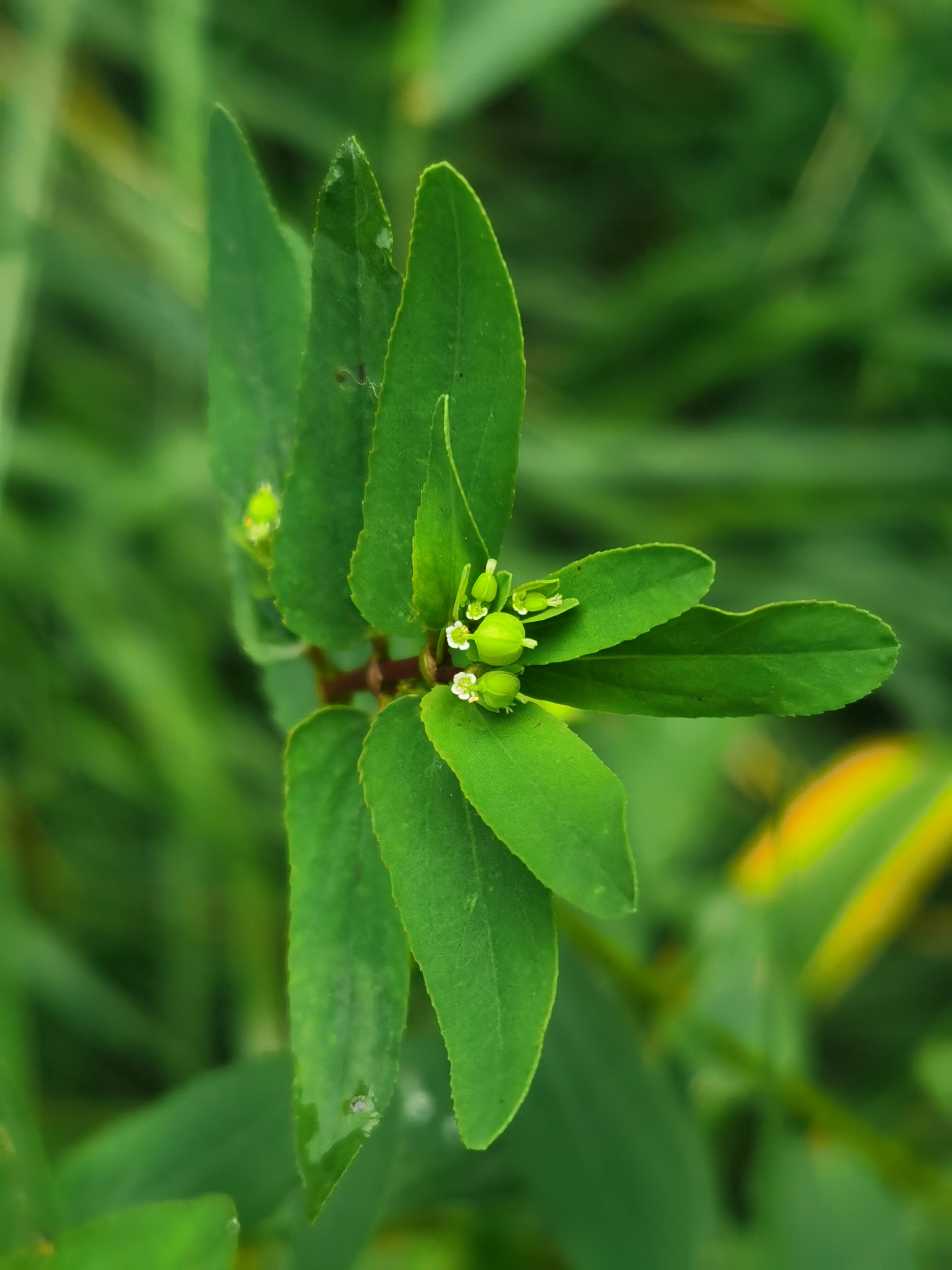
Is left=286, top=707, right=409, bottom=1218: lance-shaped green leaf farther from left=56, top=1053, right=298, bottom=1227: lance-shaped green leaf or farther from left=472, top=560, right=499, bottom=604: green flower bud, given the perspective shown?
left=56, top=1053, right=298, bottom=1227: lance-shaped green leaf

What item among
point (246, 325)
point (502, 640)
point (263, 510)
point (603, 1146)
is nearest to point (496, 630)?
point (502, 640)

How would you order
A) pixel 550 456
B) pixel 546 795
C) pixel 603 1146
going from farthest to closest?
1. pixel 550 456
2. pixel 603 1146
3. pixel 546 795

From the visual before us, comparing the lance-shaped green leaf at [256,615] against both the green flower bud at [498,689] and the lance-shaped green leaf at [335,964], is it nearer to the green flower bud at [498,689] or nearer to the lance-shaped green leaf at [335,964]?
the lance-shaped green leaf at [335,964]

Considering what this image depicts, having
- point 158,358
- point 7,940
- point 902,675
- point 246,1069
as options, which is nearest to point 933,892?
point 902,675

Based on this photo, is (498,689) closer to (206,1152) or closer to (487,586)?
(487,586)

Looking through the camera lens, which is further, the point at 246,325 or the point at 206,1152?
the point at 206,1152

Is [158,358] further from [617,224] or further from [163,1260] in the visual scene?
[163,1260]

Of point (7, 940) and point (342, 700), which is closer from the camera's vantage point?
point (342, 700)

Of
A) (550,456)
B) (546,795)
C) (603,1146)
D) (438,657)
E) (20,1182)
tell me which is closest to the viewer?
(546,795)
